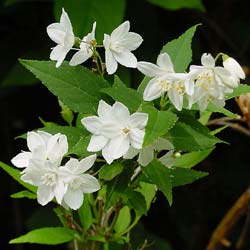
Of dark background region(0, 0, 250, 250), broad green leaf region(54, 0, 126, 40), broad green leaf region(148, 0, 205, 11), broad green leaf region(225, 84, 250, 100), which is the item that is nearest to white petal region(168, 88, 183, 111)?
broad green leaf region(225, 84, 250, 100)

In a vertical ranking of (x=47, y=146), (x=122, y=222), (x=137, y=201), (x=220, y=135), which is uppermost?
(x=47, y=146)

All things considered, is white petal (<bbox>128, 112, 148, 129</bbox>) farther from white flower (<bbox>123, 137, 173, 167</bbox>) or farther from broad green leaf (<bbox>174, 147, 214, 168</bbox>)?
broad green leaf (<bbox>174, 147, 214, 168</bbox>)

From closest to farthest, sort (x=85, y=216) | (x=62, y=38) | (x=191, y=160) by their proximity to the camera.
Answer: (x=62, y=38) < (x=85, y=216) < (x=191, y=160)

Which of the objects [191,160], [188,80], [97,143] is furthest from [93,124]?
[191,160]

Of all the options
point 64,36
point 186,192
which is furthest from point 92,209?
point 186,192

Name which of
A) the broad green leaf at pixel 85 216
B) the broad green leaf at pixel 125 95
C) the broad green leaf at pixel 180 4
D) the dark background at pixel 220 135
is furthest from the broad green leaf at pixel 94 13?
the broad green leaf at pixel 125 95

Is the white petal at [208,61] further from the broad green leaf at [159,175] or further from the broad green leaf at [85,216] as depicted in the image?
the broad green leaf at [85,216]

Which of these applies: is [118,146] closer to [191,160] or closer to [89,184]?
[89,184]
